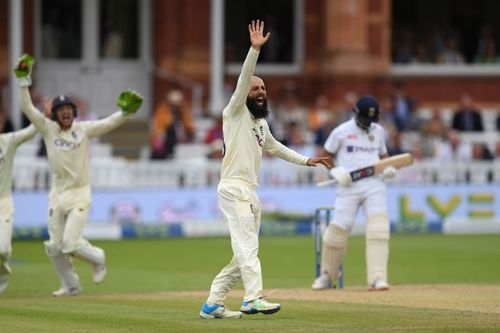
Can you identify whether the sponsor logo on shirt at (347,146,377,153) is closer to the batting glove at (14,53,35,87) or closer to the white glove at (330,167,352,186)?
the white glove at (330,167,352,186)

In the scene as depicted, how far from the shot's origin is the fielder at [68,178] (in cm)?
1505

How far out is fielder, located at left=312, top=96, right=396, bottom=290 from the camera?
15.5m

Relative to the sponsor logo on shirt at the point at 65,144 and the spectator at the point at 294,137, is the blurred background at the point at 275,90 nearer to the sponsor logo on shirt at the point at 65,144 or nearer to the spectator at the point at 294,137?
the spectator at the point at 294,137

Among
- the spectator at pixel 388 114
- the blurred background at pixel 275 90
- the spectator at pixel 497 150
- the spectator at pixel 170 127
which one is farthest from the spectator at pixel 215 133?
the spectator at pixel 497 150

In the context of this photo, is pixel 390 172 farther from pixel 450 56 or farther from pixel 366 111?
pixel 450 56

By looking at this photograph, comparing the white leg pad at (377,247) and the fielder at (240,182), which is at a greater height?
the fielder at (240,182)

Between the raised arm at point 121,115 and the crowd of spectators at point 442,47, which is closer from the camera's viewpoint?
the raised arm at point 121,115

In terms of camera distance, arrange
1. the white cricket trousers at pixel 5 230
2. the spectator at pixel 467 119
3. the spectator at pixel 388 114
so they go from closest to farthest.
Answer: the white cricket trousers at pixel 5 230 → the spectator at pixel 388 114 → the spectator at pixel 467 119

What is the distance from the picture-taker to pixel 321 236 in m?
16.2

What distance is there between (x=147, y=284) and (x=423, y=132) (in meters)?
11.2

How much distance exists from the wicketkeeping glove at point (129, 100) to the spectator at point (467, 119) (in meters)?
13.9

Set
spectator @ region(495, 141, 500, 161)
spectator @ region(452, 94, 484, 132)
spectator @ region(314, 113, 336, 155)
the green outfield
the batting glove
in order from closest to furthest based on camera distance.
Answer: the green outfield → the batting glove → spectator @ region(314, 113, 336, 155) → spectator @ region(495, 141, 500, 161) → spectator @ region(452, 94, 484, 132)

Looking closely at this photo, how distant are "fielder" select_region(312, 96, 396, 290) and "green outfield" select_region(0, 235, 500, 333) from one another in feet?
1.35

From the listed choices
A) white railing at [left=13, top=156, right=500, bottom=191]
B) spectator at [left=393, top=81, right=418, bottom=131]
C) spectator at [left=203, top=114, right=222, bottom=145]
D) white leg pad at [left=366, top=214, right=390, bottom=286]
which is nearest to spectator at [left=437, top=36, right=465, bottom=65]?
spectator at [left=393, top=81, right=418, bottom=131]
